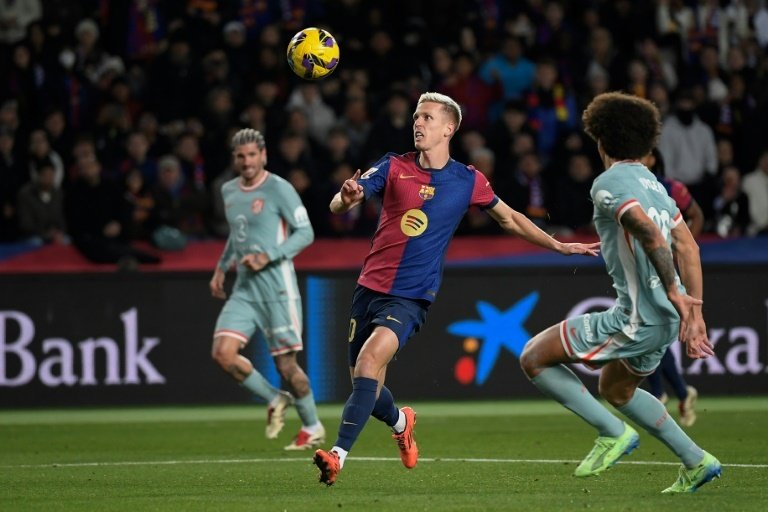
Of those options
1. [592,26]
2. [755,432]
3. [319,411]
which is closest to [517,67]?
[592,26]

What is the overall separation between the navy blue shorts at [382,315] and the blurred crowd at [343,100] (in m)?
7.49

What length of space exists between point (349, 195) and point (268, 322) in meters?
4.07

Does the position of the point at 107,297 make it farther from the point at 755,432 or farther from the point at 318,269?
the point at 755,432

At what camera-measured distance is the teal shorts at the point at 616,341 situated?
26.4 ft

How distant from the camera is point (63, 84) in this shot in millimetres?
18562

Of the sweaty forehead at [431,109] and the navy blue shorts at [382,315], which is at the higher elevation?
the sweaty forehead at [431,109]

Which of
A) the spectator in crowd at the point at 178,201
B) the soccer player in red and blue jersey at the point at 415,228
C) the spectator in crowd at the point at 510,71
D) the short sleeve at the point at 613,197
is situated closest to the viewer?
the short sleeve at the point at 613,197

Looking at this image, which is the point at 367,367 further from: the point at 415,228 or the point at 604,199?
the point at 604,199

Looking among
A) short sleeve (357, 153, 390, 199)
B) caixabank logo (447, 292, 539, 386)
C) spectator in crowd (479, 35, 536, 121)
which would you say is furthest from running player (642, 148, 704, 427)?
spectator in crowd (479, 35, 536, 121)

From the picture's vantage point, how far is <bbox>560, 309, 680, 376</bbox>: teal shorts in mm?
8055

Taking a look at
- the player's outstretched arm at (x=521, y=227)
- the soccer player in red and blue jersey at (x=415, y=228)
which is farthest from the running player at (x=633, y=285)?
the player's outstretched arm at (x=521, y=227)

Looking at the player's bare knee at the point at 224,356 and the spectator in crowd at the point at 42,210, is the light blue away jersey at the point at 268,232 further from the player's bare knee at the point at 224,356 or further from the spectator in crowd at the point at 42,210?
the spectator in crowd at the point at 42,210

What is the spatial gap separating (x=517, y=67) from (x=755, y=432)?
319 inches

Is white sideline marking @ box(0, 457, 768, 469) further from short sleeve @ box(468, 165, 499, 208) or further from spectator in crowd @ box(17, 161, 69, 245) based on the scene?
spectator in crowd @ box(17, 161, 69, 245)
